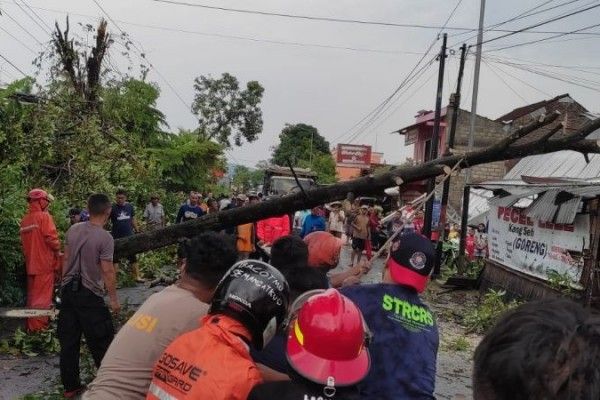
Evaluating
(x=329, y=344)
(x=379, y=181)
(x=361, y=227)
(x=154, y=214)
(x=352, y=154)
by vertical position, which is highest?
(x=379, y=181)

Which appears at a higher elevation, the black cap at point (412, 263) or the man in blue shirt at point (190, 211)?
the black cap at point (412, 263)

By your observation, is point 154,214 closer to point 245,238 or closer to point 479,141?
point 245,238

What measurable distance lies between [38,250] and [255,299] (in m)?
5.45

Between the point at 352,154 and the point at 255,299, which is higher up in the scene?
the point at 255,299

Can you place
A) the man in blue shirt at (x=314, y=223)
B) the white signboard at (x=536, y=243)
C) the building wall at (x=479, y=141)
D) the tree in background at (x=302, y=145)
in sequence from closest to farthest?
the white signboard at (x=536, y=243), the man in blue shirt at (x=314, y=223), the building wall at (x=479, y=141), the tree in background at (x=302, y=145)

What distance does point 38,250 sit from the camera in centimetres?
650

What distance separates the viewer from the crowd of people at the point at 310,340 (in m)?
0.98

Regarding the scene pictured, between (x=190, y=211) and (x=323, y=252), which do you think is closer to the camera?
(x=323, y=252)

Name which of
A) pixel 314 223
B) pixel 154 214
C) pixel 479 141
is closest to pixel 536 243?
pixel 314 223

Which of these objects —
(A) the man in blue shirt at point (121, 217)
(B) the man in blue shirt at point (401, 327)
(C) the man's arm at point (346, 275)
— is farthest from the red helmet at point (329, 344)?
(A) the man in blue shirt at point (121, 217)

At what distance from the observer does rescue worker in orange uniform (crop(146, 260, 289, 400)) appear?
1.72m

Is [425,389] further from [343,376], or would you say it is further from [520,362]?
[520,362]

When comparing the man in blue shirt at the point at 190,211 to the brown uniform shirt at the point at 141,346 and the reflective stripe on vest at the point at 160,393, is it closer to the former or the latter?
the brown uniform shirt at the point at 141,346

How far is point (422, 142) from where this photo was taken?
3556 centimetres
